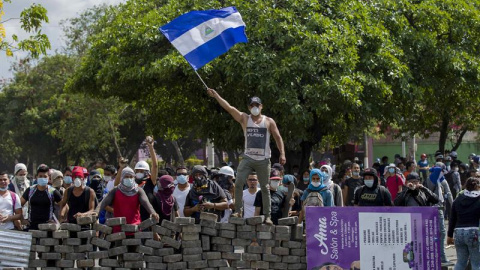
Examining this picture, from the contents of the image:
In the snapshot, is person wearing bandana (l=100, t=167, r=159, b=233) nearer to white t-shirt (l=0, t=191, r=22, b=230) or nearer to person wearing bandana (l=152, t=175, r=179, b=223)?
person wearing bandana (l=152, t=175, r=179, b=223)

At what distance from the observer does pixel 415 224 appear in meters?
10.6

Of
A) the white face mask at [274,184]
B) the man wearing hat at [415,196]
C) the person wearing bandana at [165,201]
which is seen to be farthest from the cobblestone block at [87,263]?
the man wearing hat at [415,196]

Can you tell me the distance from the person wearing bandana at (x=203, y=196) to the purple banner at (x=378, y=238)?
78.0 inches

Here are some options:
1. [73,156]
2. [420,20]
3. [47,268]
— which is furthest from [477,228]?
[73,156]

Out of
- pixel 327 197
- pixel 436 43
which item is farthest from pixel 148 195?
pixel 436 43

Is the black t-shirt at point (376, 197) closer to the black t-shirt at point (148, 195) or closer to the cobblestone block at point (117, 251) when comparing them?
the black t-shirt at point (148, 195)

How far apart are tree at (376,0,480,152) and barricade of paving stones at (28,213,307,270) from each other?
474 inches

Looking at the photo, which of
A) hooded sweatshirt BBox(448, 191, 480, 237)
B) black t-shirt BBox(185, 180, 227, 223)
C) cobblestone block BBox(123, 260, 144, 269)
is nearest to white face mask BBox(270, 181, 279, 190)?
black t-shirt BBox(185, 180, 227, 223)

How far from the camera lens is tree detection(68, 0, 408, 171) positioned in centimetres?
2027

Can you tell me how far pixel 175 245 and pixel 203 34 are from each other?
322cm

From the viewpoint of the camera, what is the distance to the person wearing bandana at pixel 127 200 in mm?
11602

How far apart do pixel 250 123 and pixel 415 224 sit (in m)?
2.54

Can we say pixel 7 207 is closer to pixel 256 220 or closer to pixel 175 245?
pixel 175 245

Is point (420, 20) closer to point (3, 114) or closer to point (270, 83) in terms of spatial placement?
point (270, 83)
